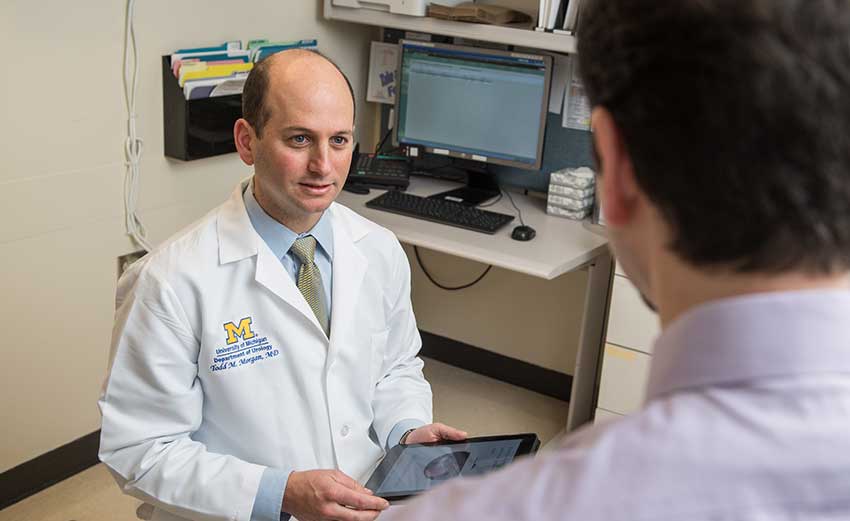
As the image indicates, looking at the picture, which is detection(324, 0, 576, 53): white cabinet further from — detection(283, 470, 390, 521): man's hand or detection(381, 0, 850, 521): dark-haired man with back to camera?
detection(381, 0, 850, 521): dark-haired man with back to camera

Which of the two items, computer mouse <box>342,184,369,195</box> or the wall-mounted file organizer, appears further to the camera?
computer mouse <box>342,184,369,195</box>

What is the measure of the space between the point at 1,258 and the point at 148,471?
1.09 metres

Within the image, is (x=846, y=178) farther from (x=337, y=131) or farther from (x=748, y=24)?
(x=337, y=131)

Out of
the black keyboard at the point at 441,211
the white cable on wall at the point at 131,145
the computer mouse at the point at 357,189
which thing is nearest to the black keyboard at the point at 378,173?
the computer mouse at the point at 357,189

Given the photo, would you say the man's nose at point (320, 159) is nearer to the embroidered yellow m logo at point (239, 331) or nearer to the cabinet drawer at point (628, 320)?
the embroidered yellow m logo at point (239, 331)

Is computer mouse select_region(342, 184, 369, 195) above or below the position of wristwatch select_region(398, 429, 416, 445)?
above

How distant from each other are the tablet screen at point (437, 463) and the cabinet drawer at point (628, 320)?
131cm

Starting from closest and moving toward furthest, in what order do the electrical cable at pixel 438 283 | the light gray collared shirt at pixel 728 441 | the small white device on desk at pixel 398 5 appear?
1. the light gray collared shirt at pixel 728 441
2. the small white device on desk at pixel 398 5
3. the electrical cable at pixel 438 283

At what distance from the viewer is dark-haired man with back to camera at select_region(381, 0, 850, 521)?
0.49m

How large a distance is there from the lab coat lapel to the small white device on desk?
135cm

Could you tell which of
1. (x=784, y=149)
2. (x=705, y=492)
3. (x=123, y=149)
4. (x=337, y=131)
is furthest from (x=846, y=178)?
(x=123, y=149)

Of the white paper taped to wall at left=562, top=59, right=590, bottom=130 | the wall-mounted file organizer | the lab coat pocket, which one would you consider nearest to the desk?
the white paper taped to wall at left=562, top=59, right=590, bottom=130

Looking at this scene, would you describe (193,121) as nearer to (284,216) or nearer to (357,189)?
(357,189)

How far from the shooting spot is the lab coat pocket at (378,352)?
1.63m
